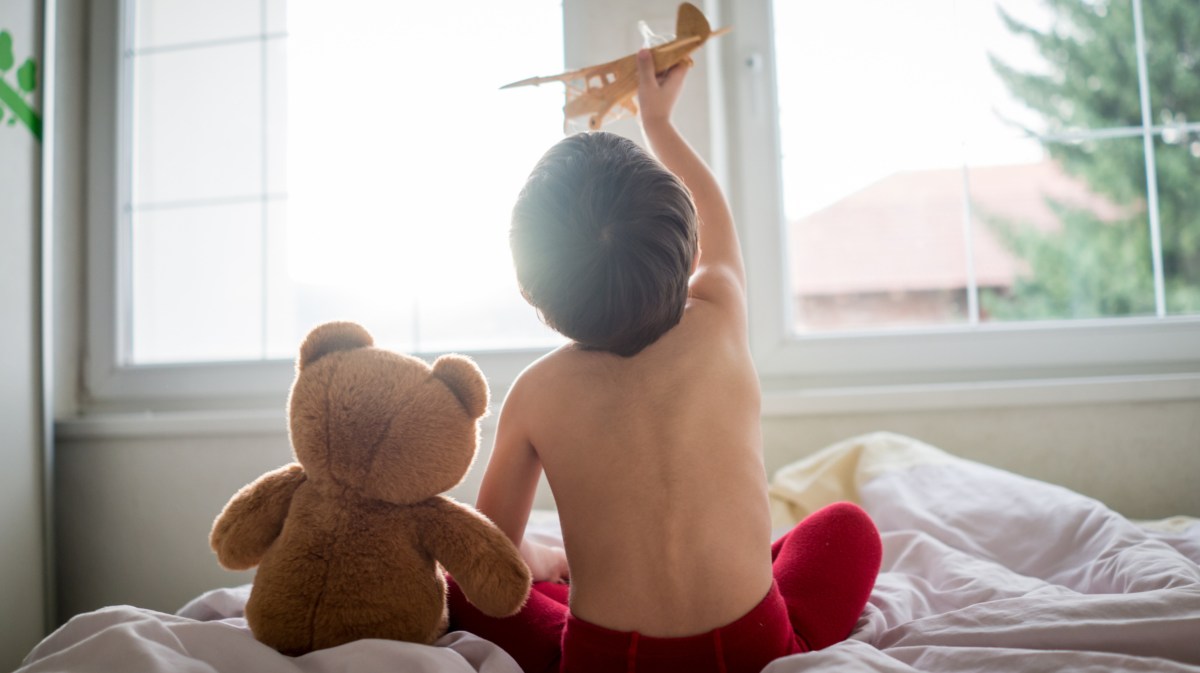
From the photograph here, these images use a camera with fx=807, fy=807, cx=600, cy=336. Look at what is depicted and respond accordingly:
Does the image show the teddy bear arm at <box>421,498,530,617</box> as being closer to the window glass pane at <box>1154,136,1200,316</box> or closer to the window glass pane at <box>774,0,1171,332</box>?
the window glass pane at <box>774,0,1171,332</box>

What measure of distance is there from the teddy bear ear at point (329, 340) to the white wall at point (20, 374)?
Answer: 1092 millimetres

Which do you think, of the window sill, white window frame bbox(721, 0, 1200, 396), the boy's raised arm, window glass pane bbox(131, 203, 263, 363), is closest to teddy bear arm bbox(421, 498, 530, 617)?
the boy's raised arm

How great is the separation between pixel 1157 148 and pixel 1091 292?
2552 millimetres

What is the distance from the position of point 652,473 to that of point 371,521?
263 millimetres

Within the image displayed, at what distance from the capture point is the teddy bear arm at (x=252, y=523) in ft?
2.51

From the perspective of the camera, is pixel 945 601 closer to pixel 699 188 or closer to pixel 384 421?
pixel 699 188

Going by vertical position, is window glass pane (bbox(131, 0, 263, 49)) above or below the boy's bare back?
above

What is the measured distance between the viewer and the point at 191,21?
1.89 metres

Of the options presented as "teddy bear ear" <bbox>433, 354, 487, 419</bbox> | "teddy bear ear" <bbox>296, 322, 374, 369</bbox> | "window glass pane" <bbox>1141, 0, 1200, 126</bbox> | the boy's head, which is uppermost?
"window glass pane" <bbox>1141, 0, 1200, 126</bbox>

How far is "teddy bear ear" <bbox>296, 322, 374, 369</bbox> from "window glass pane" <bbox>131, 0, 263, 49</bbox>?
1.38m

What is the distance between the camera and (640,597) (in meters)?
0.76

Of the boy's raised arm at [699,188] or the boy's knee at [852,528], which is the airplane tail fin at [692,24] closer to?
the boy's raised arm at [699,188]

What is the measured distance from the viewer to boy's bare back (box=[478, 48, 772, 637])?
758 mm

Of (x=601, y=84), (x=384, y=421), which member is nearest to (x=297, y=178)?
(x=601, y=84)
